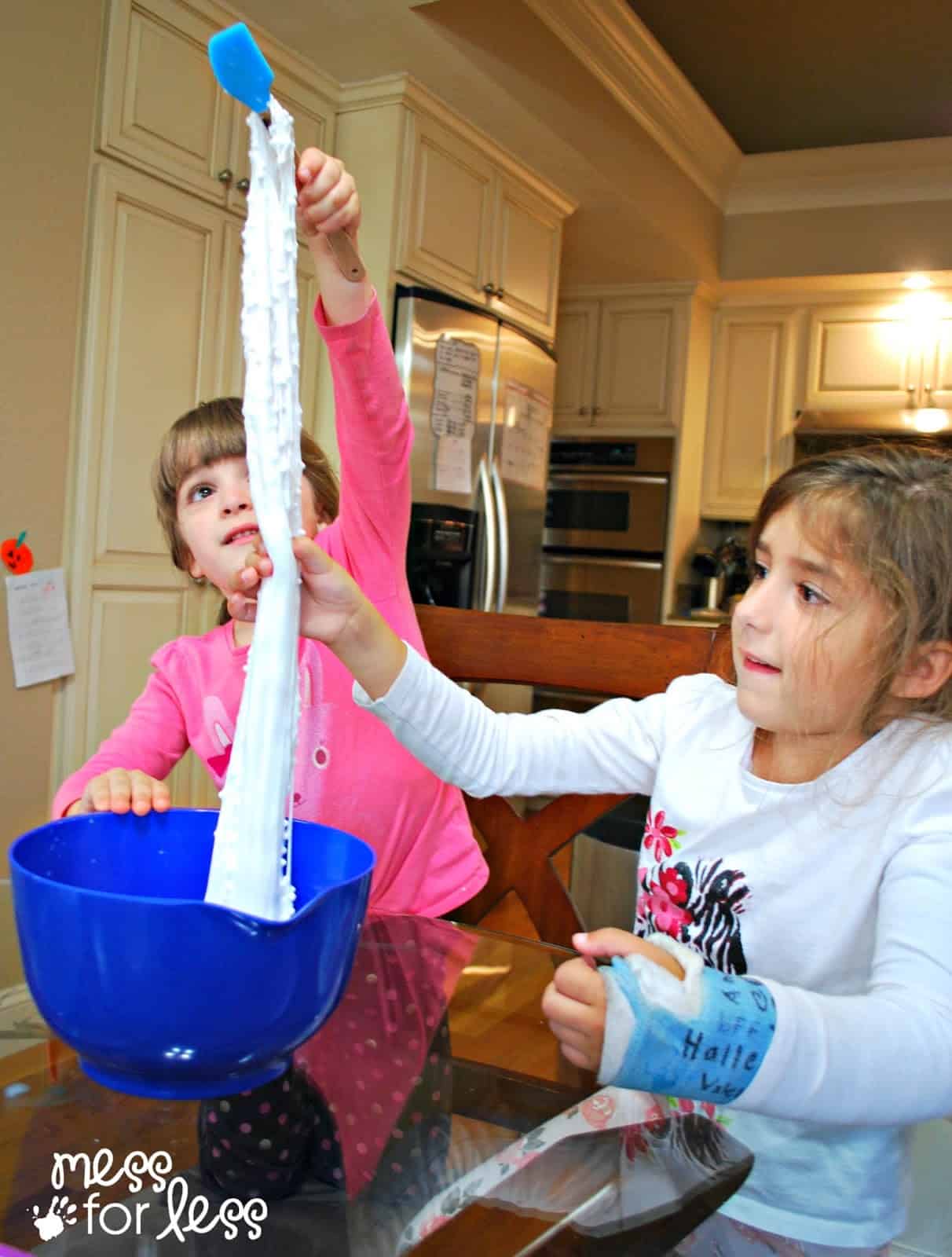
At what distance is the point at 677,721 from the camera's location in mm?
949

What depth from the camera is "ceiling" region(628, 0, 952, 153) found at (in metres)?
3.05

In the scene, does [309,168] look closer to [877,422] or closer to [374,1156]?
[374,1156]

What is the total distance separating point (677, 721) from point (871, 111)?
3.55 m

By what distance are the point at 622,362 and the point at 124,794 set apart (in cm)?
394

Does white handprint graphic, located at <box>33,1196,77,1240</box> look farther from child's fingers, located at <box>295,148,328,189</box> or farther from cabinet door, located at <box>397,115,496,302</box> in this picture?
cabinet door, located at <box>397,115,496,302</box>

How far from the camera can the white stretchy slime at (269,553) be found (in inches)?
19.9

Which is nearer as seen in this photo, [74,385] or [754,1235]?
[754,1235]

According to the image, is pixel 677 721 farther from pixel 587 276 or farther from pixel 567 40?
pixel 587 276

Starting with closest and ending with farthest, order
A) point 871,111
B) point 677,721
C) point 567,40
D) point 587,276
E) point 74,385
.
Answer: point 677,721
point 74,385
point 567,40
point 871,111
point 587,276

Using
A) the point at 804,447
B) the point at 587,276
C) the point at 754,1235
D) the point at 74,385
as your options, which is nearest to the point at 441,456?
the point at 74,385

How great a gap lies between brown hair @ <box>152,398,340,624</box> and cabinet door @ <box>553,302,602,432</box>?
10.9ft

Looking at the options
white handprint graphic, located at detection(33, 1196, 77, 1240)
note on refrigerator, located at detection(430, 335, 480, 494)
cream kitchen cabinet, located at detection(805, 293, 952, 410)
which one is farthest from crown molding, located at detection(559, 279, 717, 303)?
white handprint graphic, located at detection(33, 1196, 77, 1240)

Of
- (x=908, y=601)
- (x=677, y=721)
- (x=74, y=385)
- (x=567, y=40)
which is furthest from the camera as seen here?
(x=567, y=40)

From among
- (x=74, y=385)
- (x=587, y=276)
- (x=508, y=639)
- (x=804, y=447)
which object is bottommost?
(x=508, y=639)
